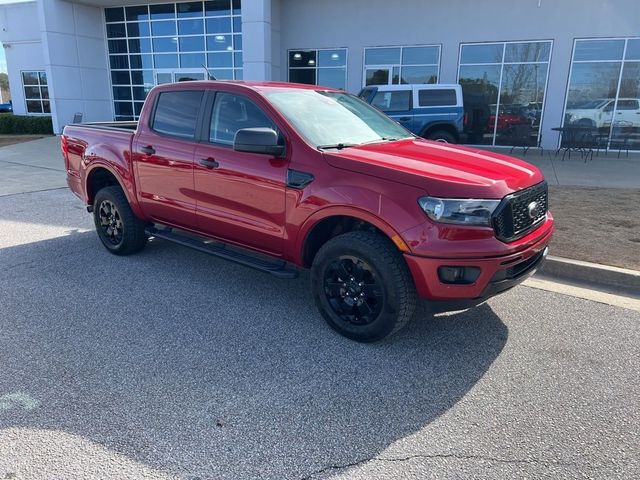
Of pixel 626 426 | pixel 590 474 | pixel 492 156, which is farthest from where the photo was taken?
pixel 492 156

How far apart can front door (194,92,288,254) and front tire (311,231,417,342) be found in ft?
1.80

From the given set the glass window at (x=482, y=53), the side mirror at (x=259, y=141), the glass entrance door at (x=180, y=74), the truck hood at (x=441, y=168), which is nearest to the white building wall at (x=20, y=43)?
the glass entrance door at (x=180, y=74)

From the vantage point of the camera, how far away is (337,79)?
715 inches

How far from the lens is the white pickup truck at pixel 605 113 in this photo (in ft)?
49.2

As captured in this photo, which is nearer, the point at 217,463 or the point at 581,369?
the point at 217,463

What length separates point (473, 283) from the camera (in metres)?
3.17

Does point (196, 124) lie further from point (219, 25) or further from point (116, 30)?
point (116, 30)

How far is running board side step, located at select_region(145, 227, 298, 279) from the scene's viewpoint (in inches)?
155

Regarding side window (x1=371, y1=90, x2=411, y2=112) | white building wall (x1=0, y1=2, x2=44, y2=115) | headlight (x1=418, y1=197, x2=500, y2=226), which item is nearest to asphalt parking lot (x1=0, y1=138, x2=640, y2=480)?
headlight (x1=418, y1=197, x2=500, y2=226)

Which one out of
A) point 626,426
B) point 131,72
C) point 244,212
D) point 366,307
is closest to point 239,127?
point 244,212

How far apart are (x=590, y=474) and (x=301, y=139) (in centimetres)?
279

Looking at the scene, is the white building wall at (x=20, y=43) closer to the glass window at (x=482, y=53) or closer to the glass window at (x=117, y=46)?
the glass window at (x=117, y=46)

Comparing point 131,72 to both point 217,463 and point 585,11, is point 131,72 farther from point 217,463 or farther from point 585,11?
point 217,463

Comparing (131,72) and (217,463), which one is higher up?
(131,72)
